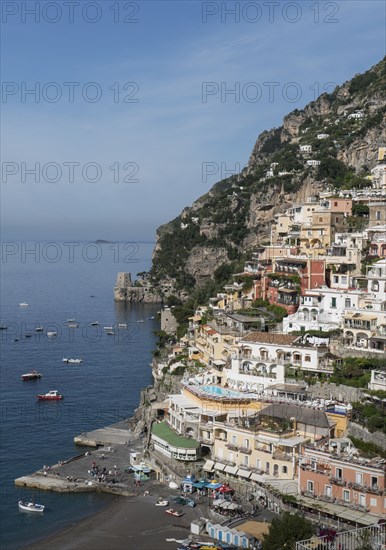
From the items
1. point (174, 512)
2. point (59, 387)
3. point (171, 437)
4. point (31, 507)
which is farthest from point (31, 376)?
point (174, 512)

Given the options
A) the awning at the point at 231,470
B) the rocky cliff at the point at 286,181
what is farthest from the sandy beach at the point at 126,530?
the rocky cliff at the point at 286,181

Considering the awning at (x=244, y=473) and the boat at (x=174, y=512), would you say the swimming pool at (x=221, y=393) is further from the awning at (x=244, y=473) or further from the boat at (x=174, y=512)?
the boat at (x=174, y=512)

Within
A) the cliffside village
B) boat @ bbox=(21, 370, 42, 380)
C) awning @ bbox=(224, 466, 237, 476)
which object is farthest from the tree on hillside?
boat @ bbox=(21, 370, 42, 380)

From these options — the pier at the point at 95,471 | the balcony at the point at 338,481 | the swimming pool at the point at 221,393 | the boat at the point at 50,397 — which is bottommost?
the pier at the point at 95,471

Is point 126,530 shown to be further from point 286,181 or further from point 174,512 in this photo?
point 286,181

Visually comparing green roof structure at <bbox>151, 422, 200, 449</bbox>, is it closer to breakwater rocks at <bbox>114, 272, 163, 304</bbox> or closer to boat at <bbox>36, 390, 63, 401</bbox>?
boat at <bbox>36, 390, 63, 401</bbox>
